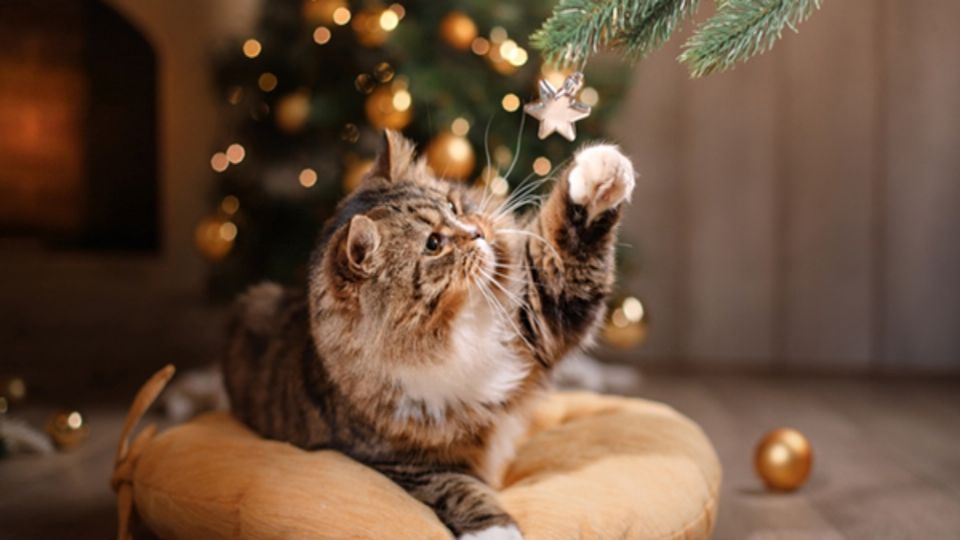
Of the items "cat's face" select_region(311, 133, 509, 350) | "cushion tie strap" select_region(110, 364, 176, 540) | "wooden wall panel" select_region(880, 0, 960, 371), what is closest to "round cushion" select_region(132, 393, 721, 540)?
"cushion tie strap" select_region(110, 364, 176, 540)

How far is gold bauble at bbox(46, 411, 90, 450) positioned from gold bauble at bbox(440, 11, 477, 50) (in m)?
1.35

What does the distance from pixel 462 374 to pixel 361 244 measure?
25 cm

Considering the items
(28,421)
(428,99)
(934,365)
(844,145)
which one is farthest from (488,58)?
(934,365)

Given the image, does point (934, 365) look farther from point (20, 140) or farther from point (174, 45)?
point (20, 140)

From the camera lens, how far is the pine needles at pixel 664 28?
3.80 ft

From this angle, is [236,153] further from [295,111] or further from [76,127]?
[76,127]

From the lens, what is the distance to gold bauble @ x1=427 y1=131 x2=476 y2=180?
2418 millimetres

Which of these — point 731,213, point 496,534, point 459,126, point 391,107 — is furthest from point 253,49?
point 496,534

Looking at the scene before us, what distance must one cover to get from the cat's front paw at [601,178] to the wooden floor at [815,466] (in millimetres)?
654

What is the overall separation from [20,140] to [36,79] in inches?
9.7

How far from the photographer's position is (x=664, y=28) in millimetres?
1221

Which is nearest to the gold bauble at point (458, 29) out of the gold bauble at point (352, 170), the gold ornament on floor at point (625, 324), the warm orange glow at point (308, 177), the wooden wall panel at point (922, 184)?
the gold bauble at point (352, 170)

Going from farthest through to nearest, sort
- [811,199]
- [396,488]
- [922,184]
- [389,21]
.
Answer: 1. [811,199]
2. [922,184]
3. [389,21]
4. [396,488]

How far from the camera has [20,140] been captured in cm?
373
